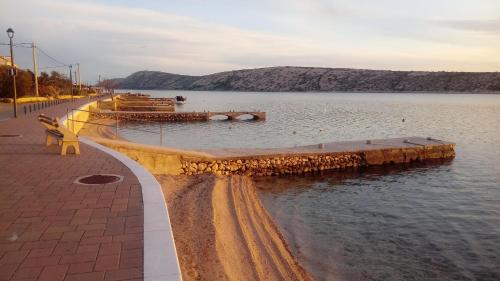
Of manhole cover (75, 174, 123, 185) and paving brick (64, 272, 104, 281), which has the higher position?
manhole cover (75, 174, 123, 185)

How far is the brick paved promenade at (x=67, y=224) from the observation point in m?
4.53

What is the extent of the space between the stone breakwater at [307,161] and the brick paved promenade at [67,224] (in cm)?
972

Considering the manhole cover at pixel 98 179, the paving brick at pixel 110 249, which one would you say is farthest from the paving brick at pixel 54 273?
the manhole cover at pixel 98 179

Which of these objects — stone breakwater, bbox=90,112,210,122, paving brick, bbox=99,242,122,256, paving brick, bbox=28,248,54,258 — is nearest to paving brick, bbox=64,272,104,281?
paving brick, bbox=99,242,122,256

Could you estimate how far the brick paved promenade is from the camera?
4527 millimetres

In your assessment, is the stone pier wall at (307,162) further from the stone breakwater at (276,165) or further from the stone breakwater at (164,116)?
the stone breakwater at (164,116)

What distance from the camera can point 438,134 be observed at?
47594 mm

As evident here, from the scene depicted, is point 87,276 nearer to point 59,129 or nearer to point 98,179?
point 98,179

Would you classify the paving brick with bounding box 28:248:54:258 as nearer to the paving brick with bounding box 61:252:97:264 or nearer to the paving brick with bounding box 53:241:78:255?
the paving brick with bounding box 53:241:78:255

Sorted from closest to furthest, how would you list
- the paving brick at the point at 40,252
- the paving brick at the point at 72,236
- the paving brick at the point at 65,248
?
the paving brick at the point at 40,252
the paving brick at the point at 65,248
the paving brick at the point at 72,236

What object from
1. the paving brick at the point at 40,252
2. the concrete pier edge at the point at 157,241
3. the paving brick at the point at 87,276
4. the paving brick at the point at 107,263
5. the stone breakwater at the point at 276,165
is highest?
the concrete pier edge at the point at 157,241

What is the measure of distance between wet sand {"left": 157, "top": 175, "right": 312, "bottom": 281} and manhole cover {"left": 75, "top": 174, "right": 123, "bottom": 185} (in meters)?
1.97

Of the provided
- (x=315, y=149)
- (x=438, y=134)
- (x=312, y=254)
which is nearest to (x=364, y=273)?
(x=312, y=254)

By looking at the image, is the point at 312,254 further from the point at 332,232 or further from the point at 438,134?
the point at 438,134
